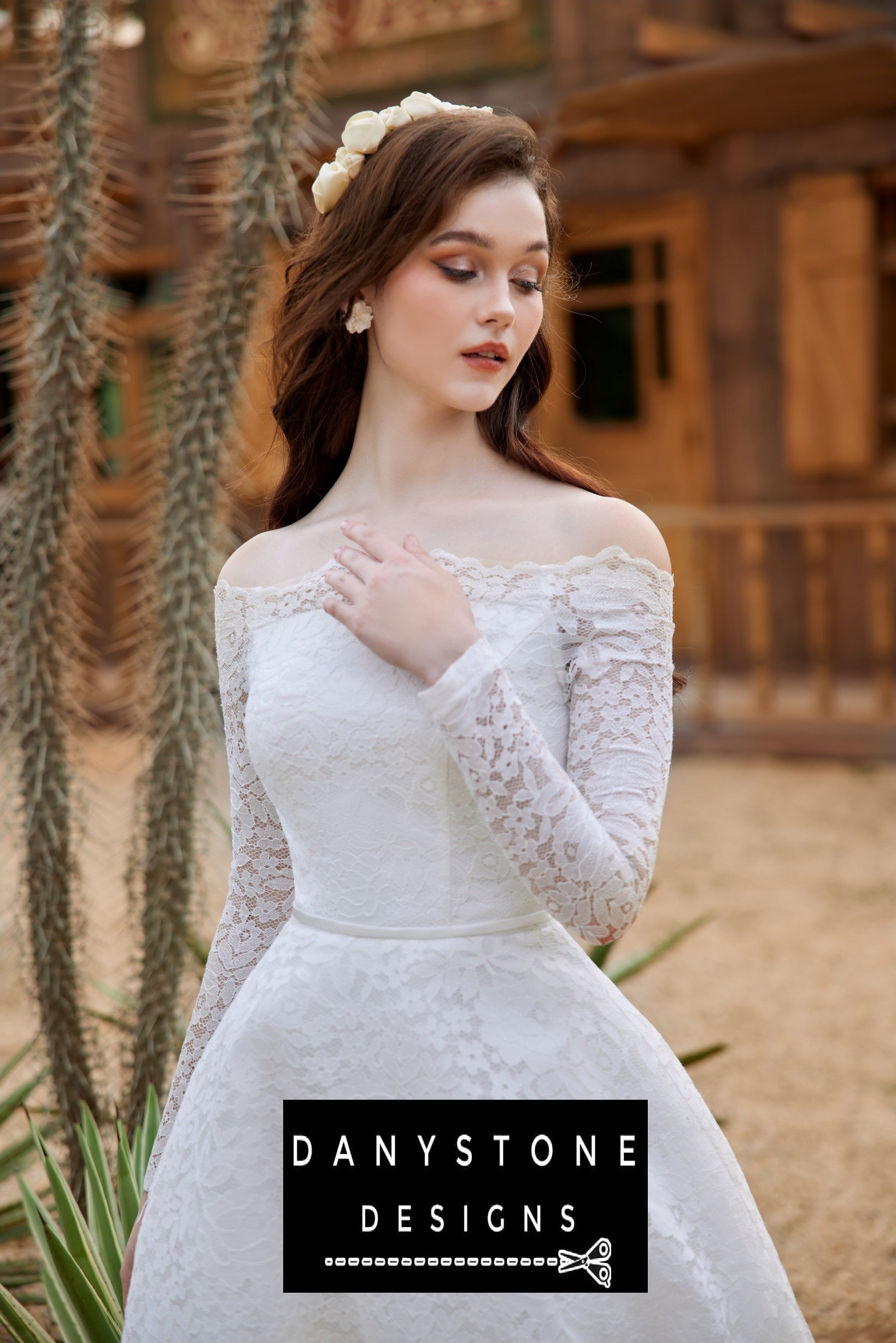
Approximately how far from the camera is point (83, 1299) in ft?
7.10

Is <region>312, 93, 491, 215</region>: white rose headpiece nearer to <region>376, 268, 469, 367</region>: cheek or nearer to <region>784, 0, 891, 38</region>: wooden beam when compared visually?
<region>376, 268, 469, 367</region>: cheek

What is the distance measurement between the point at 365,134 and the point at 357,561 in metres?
0.51

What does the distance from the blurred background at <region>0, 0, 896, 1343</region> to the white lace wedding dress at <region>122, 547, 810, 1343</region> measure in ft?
14.2

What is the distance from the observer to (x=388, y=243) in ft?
4.95

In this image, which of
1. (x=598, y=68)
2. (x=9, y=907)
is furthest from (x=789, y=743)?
(x=9, y=907)

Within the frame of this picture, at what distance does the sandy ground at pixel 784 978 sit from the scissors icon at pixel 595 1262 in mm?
1643

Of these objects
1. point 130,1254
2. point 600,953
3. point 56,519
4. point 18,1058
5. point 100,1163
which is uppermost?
point 56,519

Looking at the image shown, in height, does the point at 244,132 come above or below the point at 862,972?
above

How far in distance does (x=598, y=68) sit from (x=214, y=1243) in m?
8.55

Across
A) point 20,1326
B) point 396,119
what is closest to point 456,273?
point 396,119

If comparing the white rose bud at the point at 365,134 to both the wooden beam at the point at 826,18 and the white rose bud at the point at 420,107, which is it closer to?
the white rose bud at the point at 420,107

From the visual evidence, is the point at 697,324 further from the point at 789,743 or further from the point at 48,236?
the point at 48,236

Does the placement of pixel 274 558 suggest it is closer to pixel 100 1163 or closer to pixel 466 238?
pixel 466 238

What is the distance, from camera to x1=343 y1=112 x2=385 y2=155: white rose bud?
1593 mm
